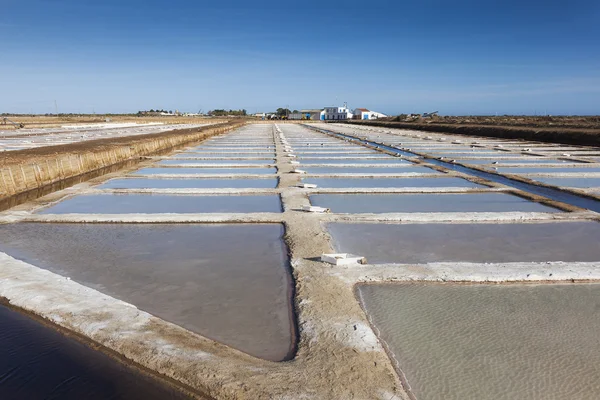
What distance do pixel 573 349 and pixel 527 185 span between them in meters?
6.16

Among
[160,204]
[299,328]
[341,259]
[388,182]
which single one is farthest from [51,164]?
[299,328]

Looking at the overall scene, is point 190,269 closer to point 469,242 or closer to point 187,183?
point 469,242

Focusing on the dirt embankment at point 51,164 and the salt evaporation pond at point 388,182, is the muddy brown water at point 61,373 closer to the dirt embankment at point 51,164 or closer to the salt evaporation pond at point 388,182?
the dirt embankment at point 51,164

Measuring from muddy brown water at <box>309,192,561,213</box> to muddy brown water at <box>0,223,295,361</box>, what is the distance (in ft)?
5.15

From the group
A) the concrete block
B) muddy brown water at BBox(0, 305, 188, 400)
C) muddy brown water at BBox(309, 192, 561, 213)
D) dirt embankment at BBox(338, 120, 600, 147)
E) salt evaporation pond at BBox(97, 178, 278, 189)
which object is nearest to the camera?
muddy brown water at BBox(0, 305, 188, 400)

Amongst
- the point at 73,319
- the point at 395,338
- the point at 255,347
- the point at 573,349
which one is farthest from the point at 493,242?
the point at 73,319

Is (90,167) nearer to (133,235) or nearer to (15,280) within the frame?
(133,235)

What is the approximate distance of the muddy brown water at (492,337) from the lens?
80.4 inches

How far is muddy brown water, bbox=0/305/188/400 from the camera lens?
6.55 ft

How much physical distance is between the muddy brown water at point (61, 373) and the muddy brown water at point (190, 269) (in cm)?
51

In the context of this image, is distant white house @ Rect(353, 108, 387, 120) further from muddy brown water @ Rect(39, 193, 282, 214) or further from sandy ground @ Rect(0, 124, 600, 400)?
sandy ground @ Rect(0, 124, 600, 400)

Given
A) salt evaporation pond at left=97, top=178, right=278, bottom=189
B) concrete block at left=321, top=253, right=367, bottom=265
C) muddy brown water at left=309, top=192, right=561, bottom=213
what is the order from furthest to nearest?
1. salt evaporation pond at left=97, top=178, right=278, bottom=189
2. muddy brown water at left=309, top=192, right=561, bottom=213
3. concrete block at left=321, top=253, right=367, bottom=265

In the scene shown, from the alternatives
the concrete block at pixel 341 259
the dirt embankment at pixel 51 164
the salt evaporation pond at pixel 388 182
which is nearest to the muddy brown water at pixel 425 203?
the salt evaporation pond at pixel 388 182

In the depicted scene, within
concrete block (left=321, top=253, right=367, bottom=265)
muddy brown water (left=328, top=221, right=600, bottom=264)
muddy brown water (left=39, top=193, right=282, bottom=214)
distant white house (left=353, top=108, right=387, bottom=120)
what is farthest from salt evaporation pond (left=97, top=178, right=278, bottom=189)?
distant white house (left=353, top=108, right=387, bottom=120)
